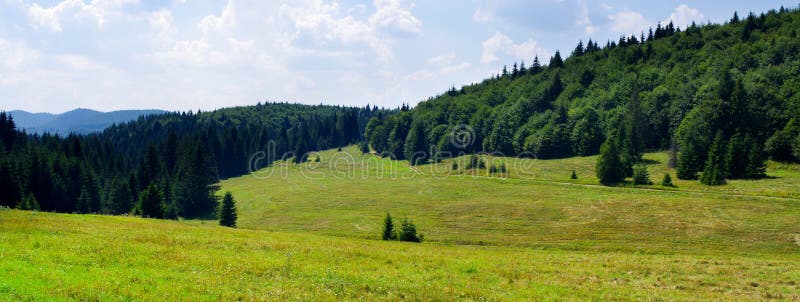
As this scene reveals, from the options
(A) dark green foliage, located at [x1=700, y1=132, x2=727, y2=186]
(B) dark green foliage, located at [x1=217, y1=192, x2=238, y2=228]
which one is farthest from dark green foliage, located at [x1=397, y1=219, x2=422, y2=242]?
(A) dark green foliage, located at [x1=700, y1=132, x2=727, y2=186]

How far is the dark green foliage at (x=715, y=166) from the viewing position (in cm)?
7681

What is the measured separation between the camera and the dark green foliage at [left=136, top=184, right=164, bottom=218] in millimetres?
64188

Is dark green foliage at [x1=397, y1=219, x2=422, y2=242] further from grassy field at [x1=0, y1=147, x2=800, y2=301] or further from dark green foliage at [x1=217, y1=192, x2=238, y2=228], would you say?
dark green foliage at [x1=217, y1=192, x2=238, y2=228]

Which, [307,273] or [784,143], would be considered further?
[784,143]

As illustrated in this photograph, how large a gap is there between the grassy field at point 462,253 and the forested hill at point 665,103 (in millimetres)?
30541

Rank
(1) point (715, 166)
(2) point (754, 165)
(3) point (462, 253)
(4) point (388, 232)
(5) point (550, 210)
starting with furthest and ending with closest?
1. (2) point (754, 165)
2. (1) point (715, 166)
3. (5) point (550, 210)
4. (4) point (388, 232)
5. (3) point (462, 253)

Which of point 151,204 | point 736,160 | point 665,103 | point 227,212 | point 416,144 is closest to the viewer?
point 227,212

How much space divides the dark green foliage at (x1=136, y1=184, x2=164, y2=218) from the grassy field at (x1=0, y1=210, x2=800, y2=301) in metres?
35.8

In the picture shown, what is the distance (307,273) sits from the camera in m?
20.7

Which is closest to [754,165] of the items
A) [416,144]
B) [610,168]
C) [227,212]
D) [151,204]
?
[610,168]

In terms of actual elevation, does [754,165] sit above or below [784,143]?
below

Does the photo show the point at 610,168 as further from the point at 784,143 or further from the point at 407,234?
the point at 407,234

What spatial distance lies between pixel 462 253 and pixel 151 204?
5078cm

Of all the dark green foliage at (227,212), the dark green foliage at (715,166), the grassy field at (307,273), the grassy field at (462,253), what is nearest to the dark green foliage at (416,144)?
the dark green foliage at (715,166)
